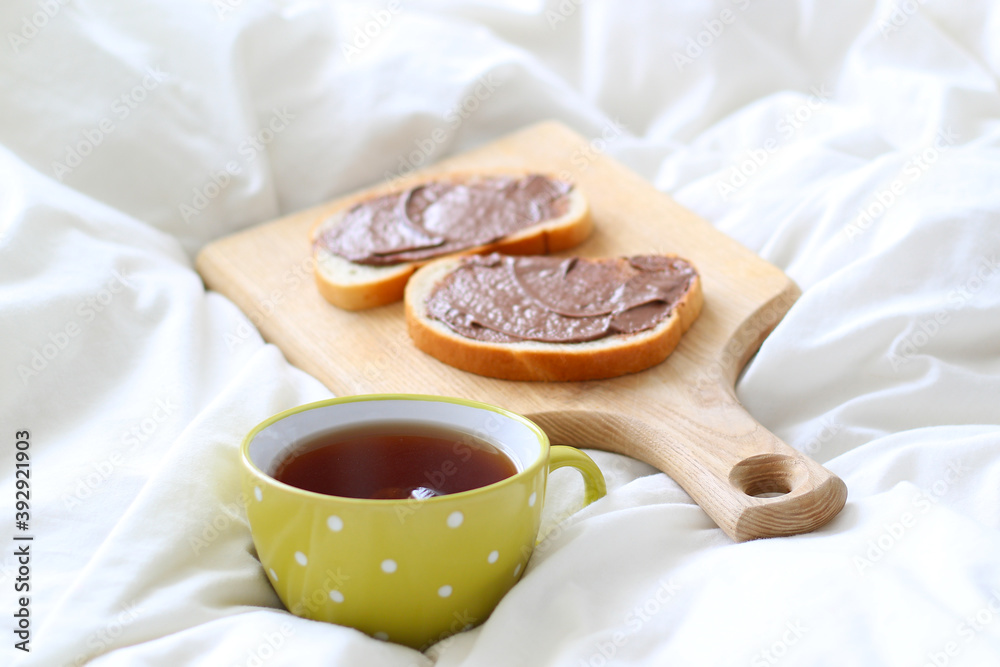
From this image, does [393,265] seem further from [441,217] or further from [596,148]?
[596,148]

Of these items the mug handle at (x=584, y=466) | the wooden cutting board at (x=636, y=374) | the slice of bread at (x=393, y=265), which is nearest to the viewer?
the mug handle at (x=584, y=466)

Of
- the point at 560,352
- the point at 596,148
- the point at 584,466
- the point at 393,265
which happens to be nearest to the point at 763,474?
the point at 584,466

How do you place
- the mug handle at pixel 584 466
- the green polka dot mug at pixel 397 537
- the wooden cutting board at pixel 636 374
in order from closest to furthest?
the green polka dot mug at pixel 397 537 → the mug handle at pixel 584 466 → the wooden cutting board at pixel 636 374

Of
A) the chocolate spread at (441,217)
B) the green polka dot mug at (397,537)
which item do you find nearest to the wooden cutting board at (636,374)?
the chocolate spread at (441,217)

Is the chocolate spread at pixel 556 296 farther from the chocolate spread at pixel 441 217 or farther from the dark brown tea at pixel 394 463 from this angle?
the dark brown tea at pixel 394 463

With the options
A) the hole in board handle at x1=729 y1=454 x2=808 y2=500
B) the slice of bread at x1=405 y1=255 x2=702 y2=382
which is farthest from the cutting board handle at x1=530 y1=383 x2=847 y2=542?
the slice of bread at x1=405 y1=255 x2=702 y2=382

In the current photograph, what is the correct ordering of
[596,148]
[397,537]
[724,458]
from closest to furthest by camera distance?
[397,537] → [724,458] → [596,148]

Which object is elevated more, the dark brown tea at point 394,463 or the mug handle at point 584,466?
the dark brown tea at point 394,463

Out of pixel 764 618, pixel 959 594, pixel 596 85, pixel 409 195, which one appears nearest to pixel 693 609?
pixel 764 618
